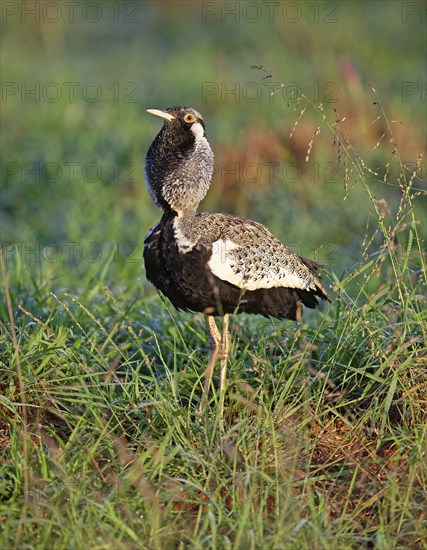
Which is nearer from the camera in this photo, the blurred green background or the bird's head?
the bird's head

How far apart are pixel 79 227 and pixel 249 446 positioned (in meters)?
3.41

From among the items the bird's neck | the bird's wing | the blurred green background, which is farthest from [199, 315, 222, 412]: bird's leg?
the blurred green background

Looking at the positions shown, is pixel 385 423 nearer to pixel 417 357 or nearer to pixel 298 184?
pixel 417 357

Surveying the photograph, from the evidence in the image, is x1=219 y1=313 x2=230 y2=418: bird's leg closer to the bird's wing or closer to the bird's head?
the bird's wing

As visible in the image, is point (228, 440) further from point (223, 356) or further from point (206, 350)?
point (206, 350)

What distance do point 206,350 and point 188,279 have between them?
0.69m

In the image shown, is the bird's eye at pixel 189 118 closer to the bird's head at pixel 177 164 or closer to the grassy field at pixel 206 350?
the bird's head at pixel 177 164

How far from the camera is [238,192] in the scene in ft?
22.8

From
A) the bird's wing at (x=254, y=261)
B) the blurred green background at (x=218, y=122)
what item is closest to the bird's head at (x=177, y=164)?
the bird's wing at (x=254, y=261)

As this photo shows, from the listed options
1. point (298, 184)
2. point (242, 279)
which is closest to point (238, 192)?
point (298, 184)

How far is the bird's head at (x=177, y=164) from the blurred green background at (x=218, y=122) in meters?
0.64

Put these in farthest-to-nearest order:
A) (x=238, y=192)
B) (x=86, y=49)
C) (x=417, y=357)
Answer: (x=86, y=49), (x=238, y=192), (x=417, y=357)

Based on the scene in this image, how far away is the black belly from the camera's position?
11.5 ft

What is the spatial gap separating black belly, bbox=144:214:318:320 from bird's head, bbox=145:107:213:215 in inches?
3.6
